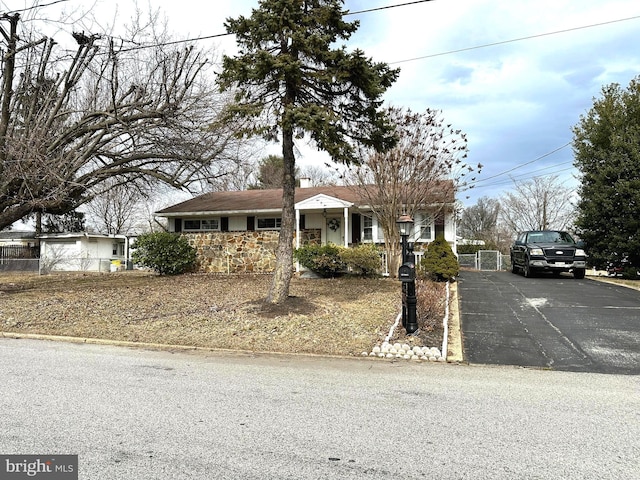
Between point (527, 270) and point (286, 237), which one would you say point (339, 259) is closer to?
point (286, 237)

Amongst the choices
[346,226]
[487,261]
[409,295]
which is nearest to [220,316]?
[409,295]

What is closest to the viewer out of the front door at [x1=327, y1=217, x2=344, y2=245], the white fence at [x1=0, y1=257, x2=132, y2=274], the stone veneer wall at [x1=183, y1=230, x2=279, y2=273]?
the front door at [x1=327, y1=217, x2=344, y2=245]

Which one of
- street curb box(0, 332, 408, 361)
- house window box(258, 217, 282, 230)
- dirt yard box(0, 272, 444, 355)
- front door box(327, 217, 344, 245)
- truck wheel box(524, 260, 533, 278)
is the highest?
house window box(258, 217, 282, 230)

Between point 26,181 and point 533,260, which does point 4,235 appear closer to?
point 26,181

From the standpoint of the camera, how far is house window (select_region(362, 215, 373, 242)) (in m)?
18.7

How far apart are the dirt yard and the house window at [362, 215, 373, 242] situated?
5.05 meters

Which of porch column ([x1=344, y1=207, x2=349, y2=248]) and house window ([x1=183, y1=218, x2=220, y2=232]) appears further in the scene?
house window ([x1=183, y1=218, x2=220, y2=232])

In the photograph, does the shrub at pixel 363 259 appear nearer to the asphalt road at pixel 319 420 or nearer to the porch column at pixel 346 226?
the porch column at pixel 346 226

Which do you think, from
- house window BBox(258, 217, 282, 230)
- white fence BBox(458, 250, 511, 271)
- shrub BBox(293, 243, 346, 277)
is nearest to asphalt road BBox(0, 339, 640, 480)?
shrub BBox(293, 243, 346, 277)

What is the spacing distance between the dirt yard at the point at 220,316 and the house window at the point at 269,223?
575 cm

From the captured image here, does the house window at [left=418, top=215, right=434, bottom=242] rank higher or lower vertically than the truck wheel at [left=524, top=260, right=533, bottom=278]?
higher

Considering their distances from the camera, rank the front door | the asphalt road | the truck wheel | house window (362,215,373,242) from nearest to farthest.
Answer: the asphalt road
the truck wheel
house window (362,215,373,242)
the front door

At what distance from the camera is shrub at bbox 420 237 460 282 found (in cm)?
1474

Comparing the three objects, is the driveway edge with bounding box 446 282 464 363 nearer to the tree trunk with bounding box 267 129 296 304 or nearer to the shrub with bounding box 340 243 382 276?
the tree trunk with bounding box 267 129 296 304
